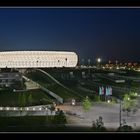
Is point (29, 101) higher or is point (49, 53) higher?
point (49, 53)

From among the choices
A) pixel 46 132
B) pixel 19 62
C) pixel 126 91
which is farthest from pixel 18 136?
pixel 126 91

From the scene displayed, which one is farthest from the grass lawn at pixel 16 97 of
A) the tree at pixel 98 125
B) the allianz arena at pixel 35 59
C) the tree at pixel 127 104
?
the tree at pixel 127 104

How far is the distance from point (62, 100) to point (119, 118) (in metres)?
0.79

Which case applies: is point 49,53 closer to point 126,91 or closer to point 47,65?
point 47,65

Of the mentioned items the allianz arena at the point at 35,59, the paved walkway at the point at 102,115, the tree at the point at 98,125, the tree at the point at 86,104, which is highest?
the allianz arena at the point at 35,59

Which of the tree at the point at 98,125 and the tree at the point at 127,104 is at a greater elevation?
the tree at the point at 127,104

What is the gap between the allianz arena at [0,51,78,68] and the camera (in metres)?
8.70

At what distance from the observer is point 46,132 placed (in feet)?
28.7

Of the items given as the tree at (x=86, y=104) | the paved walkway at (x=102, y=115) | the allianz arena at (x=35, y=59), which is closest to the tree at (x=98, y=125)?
the paved walkway at (x=102, y=115)

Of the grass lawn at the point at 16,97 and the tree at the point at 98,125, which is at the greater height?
the grass lawn at the point at 16,97

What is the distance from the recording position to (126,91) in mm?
8805

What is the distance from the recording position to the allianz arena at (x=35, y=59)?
8.70 metres

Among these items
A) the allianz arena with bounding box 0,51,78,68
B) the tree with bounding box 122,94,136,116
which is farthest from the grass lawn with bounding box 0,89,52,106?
the tree with bounding box 122,94,136,116

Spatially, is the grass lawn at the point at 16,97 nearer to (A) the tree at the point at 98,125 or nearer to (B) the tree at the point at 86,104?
(B) the tree at the point at 86,104
